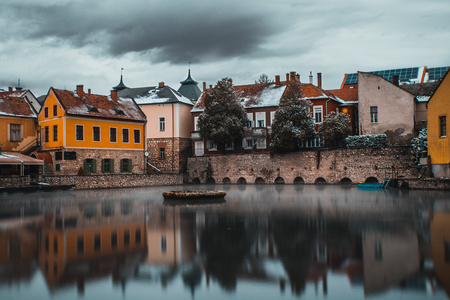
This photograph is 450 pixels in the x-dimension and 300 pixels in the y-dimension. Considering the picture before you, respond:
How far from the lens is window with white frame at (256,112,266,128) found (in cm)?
5258

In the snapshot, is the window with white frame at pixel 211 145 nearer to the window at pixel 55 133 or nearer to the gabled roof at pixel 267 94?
the gabled roof at pixel 267 94

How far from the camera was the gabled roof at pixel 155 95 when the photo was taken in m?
54.5

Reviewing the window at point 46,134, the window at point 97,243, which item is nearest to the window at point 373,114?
the window at point 46,134

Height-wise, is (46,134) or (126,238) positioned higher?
(46,134)

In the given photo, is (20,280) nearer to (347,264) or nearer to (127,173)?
(347,264)

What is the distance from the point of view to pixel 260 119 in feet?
173

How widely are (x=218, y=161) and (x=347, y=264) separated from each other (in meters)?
41.9

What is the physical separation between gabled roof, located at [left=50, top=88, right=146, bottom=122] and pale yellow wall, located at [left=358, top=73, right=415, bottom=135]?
910 inches

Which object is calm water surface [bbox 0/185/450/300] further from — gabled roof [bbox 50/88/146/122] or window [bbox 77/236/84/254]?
gabled roof [bbox 50/88/146/122]

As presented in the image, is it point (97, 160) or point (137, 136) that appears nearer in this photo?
point (97, 160)

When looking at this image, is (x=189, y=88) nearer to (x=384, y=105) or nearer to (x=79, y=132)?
(x=79, y=132)

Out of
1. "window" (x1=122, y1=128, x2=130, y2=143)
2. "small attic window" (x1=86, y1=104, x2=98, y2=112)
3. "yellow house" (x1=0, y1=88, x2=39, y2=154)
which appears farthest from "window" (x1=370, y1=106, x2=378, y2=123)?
"yellow house" (x1=0, y1=88, x2=39, y2=154)

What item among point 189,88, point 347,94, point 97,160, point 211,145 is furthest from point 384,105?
point 189,88

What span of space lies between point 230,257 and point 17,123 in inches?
1538
